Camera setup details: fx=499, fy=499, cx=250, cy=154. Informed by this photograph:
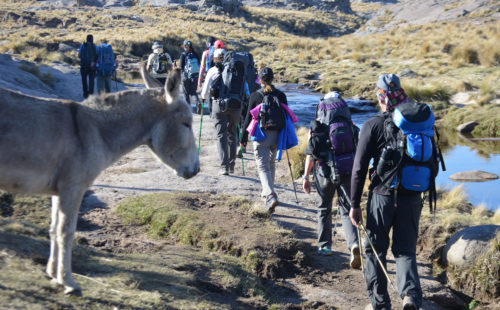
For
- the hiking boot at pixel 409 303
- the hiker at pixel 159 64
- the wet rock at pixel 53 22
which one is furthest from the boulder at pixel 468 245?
the wet rock at pixel 53 22

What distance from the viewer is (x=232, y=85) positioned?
368 inches

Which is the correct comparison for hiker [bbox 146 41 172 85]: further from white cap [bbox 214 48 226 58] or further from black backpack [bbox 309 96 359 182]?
black backpack [bbox 309 96 359 182]

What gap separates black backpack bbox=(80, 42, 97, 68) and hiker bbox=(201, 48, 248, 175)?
7.37 meters

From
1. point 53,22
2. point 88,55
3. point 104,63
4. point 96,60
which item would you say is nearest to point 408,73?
point 104,63

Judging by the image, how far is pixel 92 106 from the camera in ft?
14.8

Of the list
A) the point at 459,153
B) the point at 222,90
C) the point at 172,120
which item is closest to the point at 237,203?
the point at 222,90


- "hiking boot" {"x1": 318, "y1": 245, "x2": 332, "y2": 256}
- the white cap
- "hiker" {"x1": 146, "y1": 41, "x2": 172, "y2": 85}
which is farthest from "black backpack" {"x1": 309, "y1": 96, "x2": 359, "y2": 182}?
"hiker" {"x1": 146, "y1": 41, "x2": 172, "y2": 85}

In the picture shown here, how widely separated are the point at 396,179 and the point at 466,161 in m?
11.1

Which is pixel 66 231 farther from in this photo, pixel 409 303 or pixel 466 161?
pixel 466 161

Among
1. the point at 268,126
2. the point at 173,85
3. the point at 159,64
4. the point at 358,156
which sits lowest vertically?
the point at 268,126

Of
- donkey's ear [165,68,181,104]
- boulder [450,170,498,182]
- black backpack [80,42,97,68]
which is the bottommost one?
boulder [450,170,498,182]

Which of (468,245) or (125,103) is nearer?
(125,103)

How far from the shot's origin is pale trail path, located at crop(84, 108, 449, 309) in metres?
6.27

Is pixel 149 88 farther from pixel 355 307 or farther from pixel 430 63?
pixel 430 63
